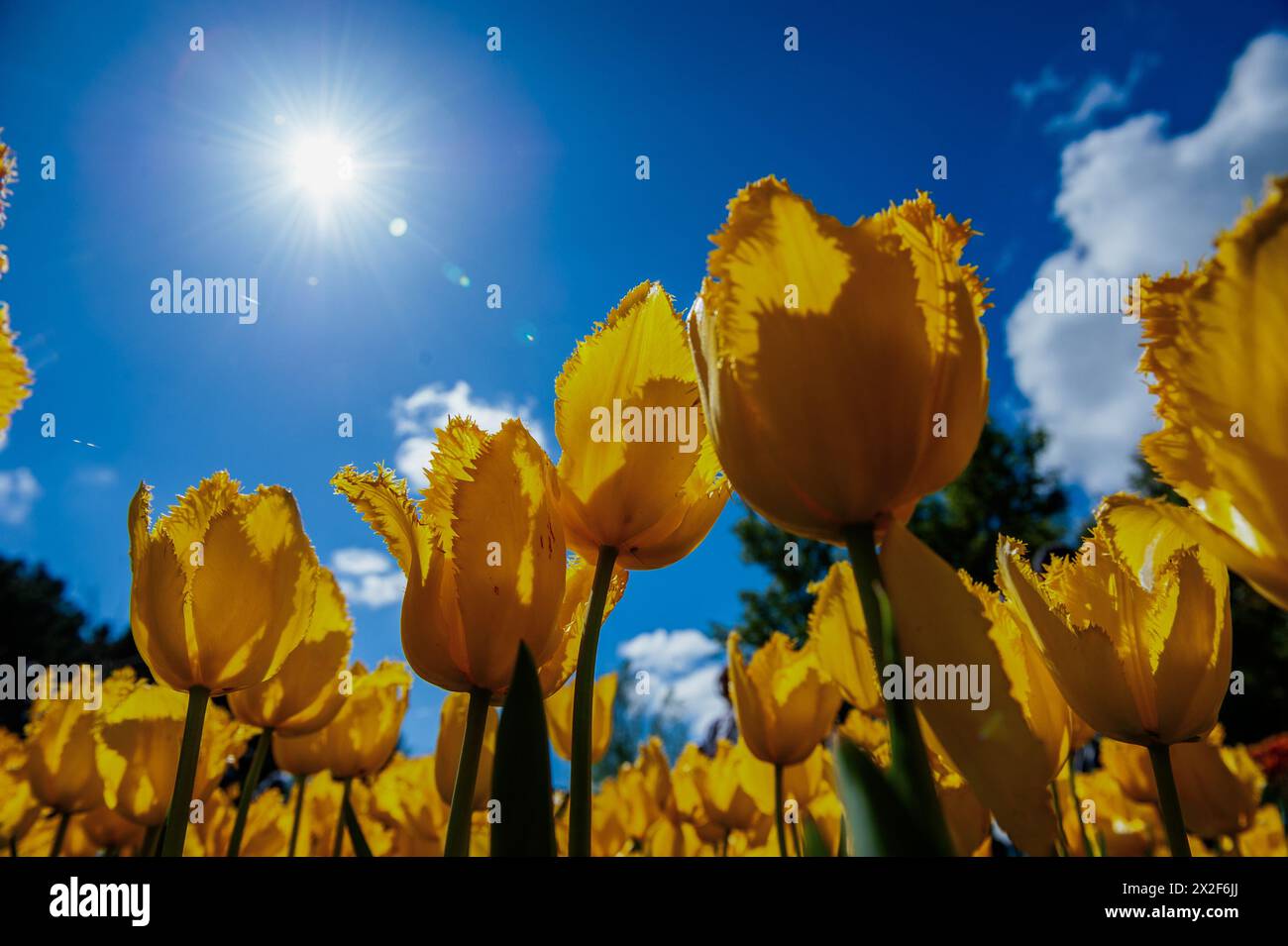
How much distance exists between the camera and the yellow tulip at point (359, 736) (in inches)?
77.4

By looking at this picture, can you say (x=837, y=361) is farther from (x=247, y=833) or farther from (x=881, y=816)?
(x=247, y=833)

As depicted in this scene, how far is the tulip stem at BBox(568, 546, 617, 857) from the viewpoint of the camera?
814 millimetres

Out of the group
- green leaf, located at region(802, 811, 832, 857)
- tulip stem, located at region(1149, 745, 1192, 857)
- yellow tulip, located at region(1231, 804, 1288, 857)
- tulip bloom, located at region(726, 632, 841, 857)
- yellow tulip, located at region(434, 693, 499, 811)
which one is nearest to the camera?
tulip stem, located at region(1149, 745, 1192, 857)

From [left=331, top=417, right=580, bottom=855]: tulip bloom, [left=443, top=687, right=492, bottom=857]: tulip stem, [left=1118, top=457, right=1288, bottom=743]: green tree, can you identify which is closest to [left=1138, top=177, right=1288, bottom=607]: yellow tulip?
[left=331, top=417, right=580, bottom=855]: tulip bloom

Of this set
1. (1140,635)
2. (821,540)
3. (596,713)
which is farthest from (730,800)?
(821,540)

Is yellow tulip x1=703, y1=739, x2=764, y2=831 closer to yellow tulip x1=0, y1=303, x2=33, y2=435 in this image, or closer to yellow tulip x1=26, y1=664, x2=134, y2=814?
yellow tulip x1=26, y1=664, x2=134, y2=814

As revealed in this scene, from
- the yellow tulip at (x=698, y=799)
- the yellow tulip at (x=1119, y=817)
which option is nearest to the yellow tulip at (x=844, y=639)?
the yellow tulip at (x=698, y=799)

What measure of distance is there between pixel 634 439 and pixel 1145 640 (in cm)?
64

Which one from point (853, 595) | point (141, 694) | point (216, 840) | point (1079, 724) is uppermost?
point (853, 595)

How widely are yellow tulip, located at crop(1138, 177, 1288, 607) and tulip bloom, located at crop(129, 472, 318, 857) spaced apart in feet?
3.46
